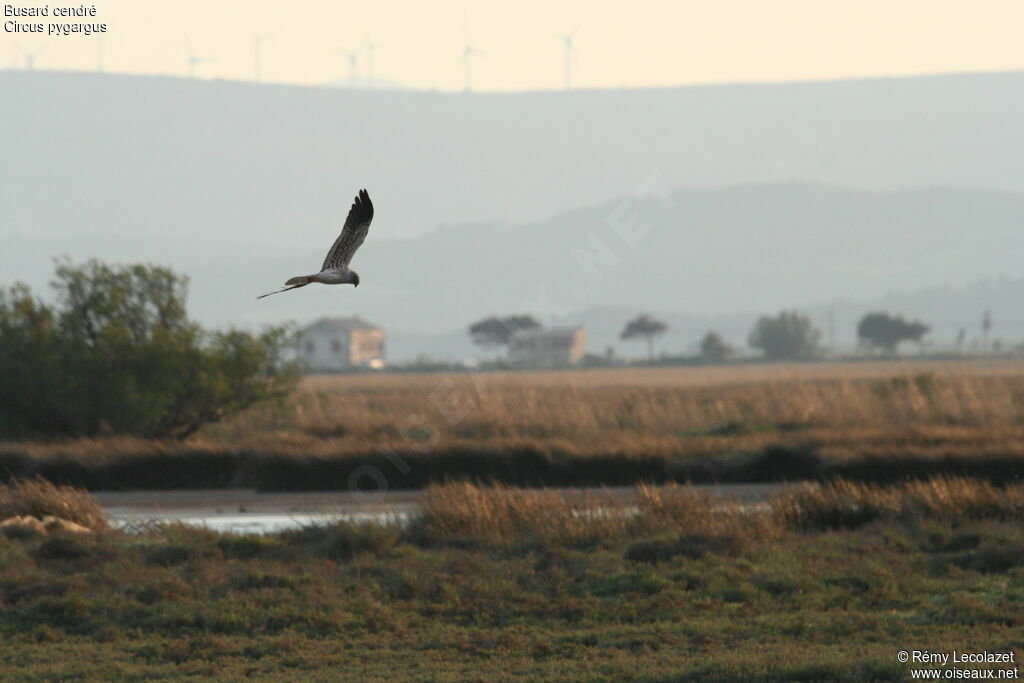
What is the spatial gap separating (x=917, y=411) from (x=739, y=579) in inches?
1006

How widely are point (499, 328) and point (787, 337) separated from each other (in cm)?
3514

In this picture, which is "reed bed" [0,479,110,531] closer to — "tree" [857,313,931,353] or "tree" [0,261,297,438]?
"tree" [0,261,297,438]

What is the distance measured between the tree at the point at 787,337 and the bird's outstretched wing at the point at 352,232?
540ft

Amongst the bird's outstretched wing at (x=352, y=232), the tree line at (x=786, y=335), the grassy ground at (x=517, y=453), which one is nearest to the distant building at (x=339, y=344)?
the tree line at (x=786, y=335)

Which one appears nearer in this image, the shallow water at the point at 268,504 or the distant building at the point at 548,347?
the shallow water at the point at 268,504

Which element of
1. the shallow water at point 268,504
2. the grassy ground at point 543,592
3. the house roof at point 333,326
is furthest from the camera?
the house roof at point 333,326

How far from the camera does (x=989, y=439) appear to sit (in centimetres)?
3206

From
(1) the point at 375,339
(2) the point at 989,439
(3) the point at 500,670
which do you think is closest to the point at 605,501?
(3) the point at 500,670

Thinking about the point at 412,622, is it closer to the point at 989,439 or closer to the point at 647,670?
the point at 647,670

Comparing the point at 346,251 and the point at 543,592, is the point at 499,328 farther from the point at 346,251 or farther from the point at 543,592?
the point at 346,251

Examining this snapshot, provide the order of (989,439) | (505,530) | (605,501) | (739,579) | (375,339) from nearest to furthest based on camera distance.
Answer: (739,579)
(505,530)
(605,501)
(989,439)
(375,339)

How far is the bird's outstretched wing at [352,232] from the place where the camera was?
5.82 m

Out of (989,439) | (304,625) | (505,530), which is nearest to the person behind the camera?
(304,625)

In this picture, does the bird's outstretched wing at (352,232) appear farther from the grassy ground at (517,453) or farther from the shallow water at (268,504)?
the grassy ground at (517,453)
